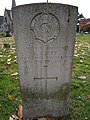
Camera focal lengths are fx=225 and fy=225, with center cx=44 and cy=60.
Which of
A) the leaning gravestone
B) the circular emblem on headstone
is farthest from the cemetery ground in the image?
the circular emblem on headstone

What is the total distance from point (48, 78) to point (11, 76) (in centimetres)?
207

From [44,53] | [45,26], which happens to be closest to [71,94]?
[44,53]

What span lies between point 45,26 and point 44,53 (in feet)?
Answer: 1.18

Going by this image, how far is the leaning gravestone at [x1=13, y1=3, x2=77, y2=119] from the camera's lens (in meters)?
2.87

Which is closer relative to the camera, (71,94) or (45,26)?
(45,26)

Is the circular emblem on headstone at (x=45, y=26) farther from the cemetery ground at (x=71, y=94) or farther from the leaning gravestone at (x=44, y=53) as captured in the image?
the cemetery ground at (x=71, y=94)

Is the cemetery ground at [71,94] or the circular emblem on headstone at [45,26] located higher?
the circular emblem on headstone at [45,26]

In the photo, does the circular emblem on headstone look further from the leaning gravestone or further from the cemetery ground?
the cemetery ground

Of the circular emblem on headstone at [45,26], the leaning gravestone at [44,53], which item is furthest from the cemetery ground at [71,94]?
the circular emblem on headstone at [45,26]

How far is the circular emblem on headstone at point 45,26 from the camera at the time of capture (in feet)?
9.39

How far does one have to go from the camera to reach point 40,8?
2.83m

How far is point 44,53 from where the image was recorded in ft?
9.85

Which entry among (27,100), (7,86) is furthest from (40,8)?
(7,86)

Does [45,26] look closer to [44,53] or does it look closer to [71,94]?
[44,53]
